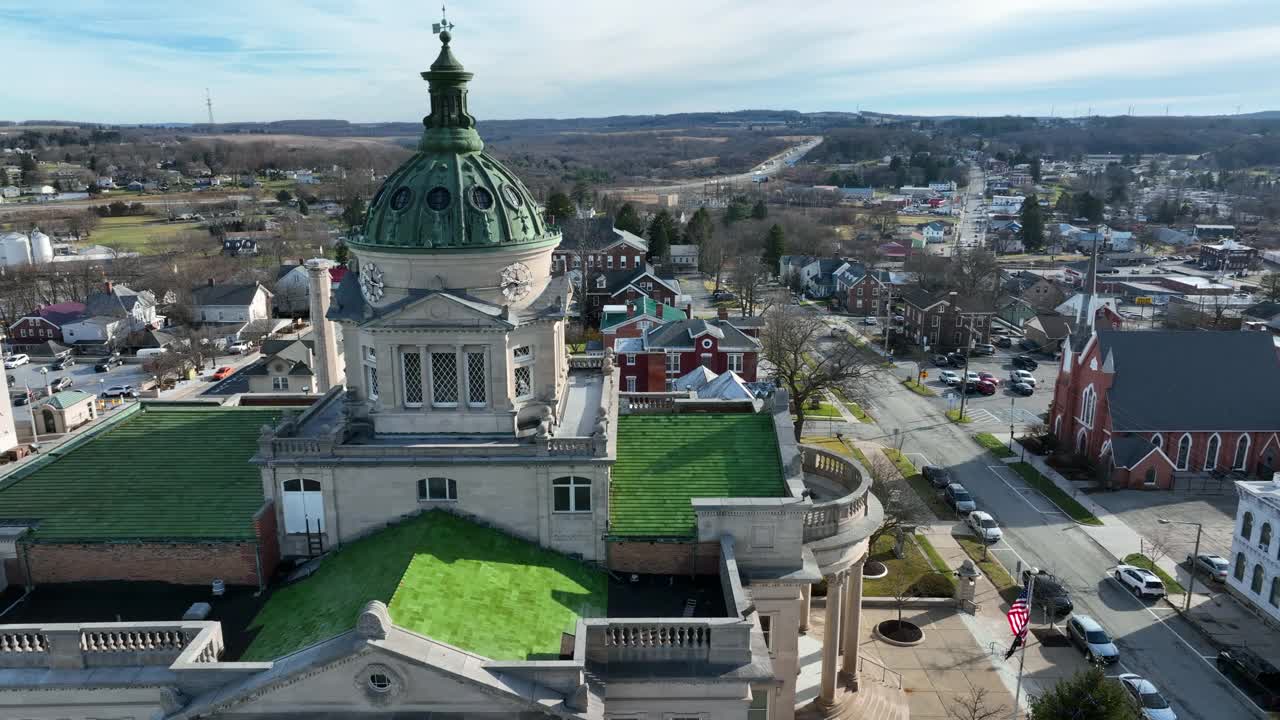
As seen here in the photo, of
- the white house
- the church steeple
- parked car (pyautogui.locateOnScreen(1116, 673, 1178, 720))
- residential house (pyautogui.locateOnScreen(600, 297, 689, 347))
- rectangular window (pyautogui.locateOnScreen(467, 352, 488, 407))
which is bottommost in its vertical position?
parked car (pyautogui.locateOnScreen(1116, 673, 1178, 720))

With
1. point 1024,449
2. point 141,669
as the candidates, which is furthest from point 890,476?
point 141,669

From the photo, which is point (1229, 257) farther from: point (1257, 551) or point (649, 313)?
point (1257, 551)

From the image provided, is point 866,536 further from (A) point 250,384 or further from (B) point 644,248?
(B) point 644,248

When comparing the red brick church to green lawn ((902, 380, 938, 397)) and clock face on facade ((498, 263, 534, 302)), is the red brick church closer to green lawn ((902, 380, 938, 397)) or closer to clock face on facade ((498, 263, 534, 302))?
green lawn ((902, 380, 938, 397))

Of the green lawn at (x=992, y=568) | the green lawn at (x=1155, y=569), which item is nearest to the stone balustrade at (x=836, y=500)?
the green lawn at (x=992, y=568)

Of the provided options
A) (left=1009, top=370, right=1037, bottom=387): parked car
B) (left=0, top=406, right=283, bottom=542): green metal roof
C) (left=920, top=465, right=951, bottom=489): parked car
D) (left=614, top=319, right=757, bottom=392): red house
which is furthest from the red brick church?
(left=0, top=406, right=283, bottom=542): green metal roof

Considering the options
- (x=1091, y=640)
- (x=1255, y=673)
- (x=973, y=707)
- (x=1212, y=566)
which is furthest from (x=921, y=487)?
(x=973, y=707)
